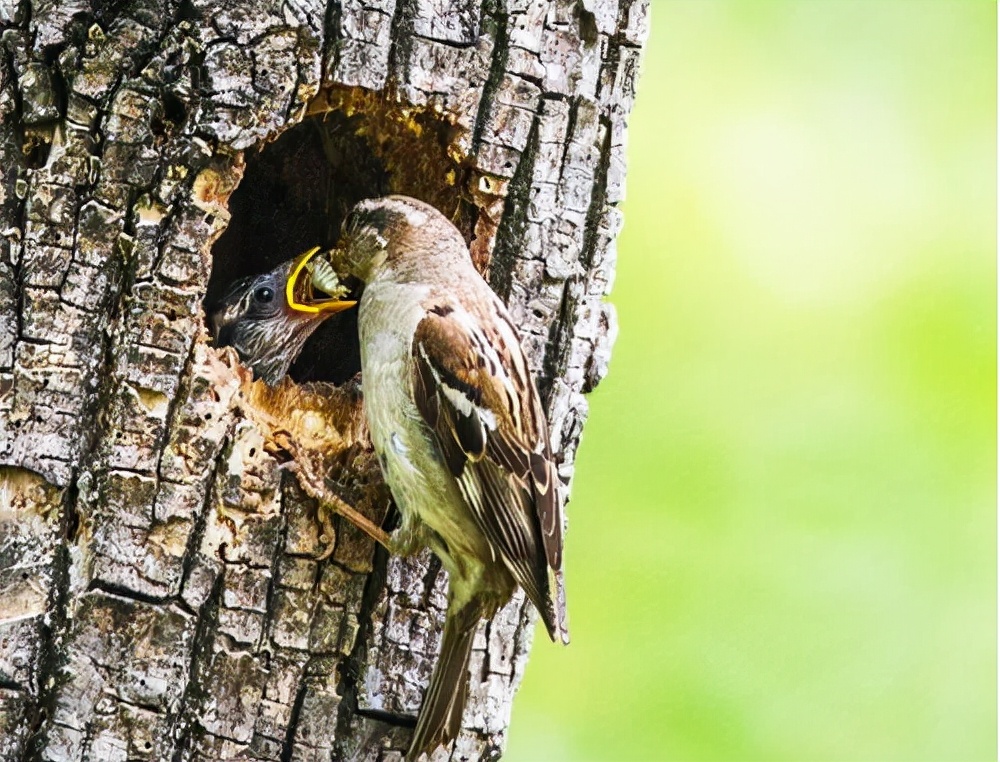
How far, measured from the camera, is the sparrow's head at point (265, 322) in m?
5.05

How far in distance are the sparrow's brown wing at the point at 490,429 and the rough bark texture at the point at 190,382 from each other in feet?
0.87

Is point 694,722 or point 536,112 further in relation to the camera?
point 694,722

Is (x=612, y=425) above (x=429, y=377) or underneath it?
above

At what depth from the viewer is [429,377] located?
12.5 ft

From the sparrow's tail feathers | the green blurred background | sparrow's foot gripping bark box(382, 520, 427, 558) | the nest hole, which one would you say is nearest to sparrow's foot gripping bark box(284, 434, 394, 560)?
sparrow's foot gripping bark box(382, 520, 427, 558)

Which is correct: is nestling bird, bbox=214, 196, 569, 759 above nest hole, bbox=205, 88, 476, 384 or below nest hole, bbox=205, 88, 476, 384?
below

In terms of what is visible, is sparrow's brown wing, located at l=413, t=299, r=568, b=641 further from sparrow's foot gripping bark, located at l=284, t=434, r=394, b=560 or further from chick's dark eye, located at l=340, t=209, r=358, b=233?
chick's dark eye, located at l=340, t=209, r=358, b=233

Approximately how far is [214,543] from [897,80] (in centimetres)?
369

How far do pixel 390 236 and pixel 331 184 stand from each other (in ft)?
2.63

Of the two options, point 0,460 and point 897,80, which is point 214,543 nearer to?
point 0,460

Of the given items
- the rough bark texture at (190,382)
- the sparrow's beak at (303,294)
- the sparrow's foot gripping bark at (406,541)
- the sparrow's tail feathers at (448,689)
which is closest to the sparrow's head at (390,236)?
the rough bark texture at (190,382)

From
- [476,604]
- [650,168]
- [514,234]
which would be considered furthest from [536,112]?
[650,168]

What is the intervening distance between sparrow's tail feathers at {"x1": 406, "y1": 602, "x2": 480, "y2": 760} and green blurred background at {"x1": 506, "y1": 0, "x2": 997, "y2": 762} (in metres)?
1.91

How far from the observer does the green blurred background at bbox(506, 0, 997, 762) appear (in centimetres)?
581
